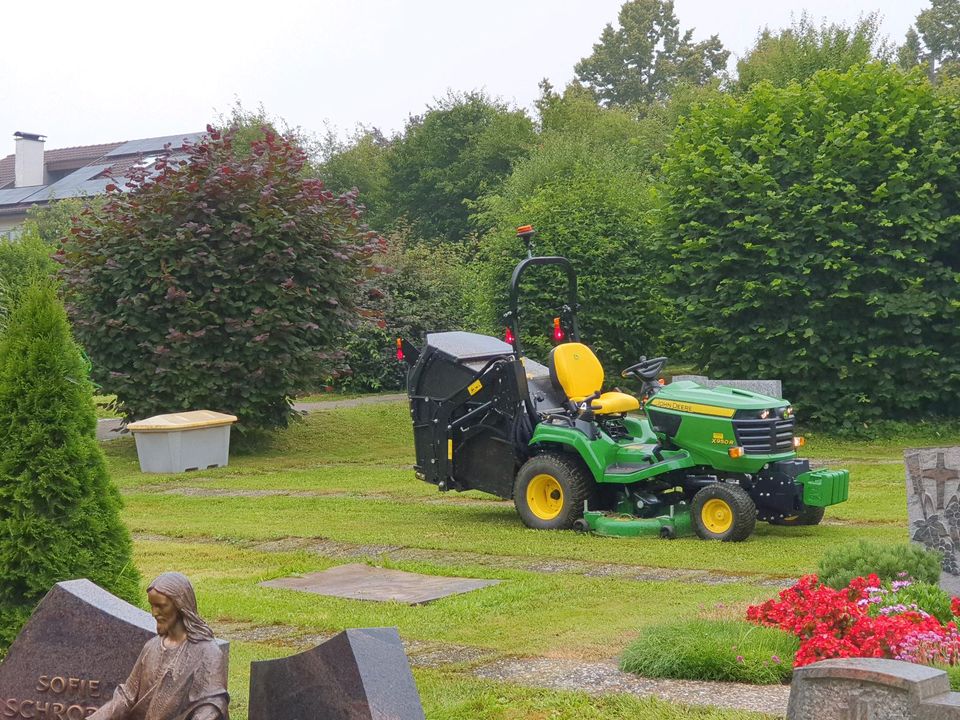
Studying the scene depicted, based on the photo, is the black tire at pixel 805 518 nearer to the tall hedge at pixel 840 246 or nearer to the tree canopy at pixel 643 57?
the tall hedge at pixel 840 246

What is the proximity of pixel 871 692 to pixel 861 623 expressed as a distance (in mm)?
1670

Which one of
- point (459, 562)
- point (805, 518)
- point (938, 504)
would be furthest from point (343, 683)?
point (805, 518)

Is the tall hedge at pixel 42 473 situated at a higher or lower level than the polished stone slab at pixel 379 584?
higher

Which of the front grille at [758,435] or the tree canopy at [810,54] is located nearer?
the front grille at [758,435]

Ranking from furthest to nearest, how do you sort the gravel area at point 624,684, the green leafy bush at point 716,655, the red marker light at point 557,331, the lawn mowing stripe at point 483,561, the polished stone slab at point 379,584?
the red marker light at point 557,331 → the lawn mowing stripe at point 483,561 → the polished stone slab at point 379,584 → the green leafy bush at point 716,655 → the gravel area at point 624,684

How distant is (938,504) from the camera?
8812mm

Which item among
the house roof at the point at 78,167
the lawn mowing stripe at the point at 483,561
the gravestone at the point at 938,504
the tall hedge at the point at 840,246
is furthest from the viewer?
the house roof at the point at 78,167

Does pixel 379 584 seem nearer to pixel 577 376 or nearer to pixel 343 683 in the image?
pixel 577 376

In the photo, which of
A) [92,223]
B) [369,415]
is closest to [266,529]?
[92,223]

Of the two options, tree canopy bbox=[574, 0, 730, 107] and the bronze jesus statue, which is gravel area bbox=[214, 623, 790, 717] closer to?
the bronze jesus statue

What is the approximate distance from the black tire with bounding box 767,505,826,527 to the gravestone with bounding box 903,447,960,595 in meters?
3.31

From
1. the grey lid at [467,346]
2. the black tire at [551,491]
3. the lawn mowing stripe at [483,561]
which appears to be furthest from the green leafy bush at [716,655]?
the grey lid at [467,346]

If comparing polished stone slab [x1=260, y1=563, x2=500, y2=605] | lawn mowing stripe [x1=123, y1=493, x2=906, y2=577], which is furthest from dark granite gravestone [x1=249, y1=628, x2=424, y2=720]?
lawn mowing stripe [x1=123, y1=493, x2=906, y2=577]

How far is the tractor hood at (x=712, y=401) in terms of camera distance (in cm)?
1202
